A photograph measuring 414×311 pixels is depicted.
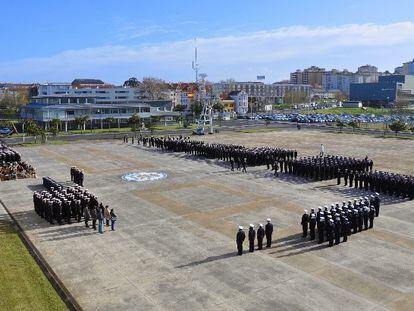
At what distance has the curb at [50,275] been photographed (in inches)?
500

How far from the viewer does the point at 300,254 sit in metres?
16.2

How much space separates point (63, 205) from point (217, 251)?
25.8 feet

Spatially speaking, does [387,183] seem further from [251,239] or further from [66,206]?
[66,206]

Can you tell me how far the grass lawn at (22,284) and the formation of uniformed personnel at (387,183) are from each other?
18.7 metres

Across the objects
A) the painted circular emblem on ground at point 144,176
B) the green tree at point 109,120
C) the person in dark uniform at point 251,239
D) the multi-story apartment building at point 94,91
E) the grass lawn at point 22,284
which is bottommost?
the grass lawn at point 22,284

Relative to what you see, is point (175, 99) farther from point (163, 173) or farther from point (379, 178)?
point (379, 178)

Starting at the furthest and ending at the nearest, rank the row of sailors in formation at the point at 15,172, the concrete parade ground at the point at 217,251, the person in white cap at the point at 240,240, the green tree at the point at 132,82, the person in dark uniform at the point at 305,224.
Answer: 1. the green tree at the point at 132,82
2. the row of sailors in formation at the point at 15,172
3. the person in dark uniform at the point at 305,224
4. the person in white cap at the point at 240,240
5. the concrete parade ground at the point at 217,251

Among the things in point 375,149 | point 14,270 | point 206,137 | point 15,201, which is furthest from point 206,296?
point 206,137

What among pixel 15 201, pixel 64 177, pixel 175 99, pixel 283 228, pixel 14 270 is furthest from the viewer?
pixel 175 99

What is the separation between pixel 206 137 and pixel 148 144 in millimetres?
11008

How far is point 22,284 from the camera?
13.8 m

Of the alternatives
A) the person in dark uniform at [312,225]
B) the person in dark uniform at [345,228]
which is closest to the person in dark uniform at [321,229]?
the person in dark uniform at [312,225]

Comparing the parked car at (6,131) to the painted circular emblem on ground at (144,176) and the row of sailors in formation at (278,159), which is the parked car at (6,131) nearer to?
the row of sailors in formation at (278,159)

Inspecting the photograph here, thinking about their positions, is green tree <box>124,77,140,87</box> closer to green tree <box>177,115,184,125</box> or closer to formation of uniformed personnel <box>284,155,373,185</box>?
green tree <box>177,115,184,125</box>
